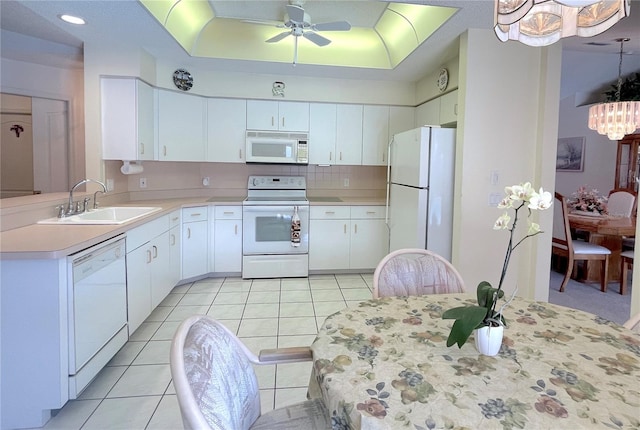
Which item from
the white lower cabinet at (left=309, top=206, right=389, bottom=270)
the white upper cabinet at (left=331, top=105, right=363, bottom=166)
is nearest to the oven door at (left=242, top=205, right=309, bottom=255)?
the white lower cabinet at (left=309, top=206, right=389, bottom=270)

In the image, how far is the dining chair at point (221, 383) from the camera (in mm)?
791

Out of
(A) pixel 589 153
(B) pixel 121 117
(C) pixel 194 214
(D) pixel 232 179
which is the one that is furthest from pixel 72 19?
(A) pixel 589 153

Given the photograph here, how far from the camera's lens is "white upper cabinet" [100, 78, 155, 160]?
10.7 ft

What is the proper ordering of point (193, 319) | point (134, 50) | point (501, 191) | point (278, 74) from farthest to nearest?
point (278, 74)
point (134, 50)
point (501, 191)
point (193, 319)

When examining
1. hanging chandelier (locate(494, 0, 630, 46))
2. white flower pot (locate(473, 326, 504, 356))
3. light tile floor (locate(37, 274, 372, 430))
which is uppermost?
hanging chandelier (locate(494, 0, 630, 46))

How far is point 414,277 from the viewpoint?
181 centimetres

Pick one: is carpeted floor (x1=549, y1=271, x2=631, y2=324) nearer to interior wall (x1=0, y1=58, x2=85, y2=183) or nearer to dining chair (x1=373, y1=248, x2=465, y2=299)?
dining chair (x1=373, y1=248, x2=465, y2=299)

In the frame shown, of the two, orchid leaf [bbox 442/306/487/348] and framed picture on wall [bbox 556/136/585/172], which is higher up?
framed picture on wall [bbox 556/136/585/172]

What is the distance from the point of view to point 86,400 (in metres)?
1.97

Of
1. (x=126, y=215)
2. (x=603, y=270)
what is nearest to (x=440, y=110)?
(x=603, y=270)

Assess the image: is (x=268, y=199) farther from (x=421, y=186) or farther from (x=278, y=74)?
(x=421, y=186)

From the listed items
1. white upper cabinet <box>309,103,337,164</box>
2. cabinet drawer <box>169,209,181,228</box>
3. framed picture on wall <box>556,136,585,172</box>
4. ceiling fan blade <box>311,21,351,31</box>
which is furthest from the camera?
framed picture on wall <box>556,136,585,172</box>

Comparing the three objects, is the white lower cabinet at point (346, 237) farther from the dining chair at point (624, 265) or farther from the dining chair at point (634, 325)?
the dining chair at point (634, 325)

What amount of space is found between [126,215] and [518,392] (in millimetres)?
3129
